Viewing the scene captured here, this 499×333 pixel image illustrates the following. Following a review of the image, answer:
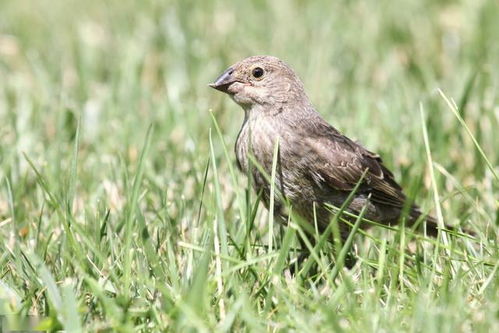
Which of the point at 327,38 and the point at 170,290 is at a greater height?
the point at 327,38

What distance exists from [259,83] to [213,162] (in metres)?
1.04

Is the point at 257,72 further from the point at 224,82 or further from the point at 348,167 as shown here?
the point at 348,167

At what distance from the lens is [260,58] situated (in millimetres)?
4492

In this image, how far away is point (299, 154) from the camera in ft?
13.6

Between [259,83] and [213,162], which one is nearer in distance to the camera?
[213,162]

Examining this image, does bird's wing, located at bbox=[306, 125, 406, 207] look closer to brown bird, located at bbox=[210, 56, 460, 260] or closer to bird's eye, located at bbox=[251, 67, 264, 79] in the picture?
brown bird, located at bbox=[210, 56, 460, 260]

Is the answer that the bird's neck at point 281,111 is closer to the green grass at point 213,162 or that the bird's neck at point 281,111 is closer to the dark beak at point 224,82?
the dark beak at point 224,82

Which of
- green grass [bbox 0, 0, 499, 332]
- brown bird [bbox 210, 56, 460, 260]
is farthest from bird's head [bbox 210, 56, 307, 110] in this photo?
green grass [bbox 0, 0, 499, 332]

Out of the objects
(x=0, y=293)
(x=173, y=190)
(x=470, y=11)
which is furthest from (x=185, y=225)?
(x=470, y=11)

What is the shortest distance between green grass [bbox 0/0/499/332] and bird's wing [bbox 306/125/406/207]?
176 mm

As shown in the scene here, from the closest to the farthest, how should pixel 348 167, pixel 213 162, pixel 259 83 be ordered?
1. pixel 213 162
2. pixel 348 167
3. pixel 259 83

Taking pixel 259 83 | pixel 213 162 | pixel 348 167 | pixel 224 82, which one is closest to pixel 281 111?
pixel 259 83

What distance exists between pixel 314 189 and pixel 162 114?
1.88m

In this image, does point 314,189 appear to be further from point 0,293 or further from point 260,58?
point 0,293
